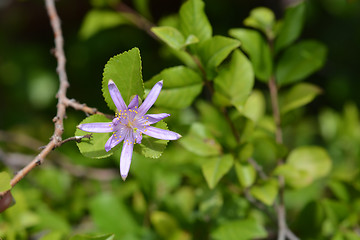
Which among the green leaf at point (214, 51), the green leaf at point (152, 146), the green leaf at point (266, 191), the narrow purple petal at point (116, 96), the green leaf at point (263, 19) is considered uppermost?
the green leaf at point (263, 19)

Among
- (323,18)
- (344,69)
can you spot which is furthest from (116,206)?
(323,18)

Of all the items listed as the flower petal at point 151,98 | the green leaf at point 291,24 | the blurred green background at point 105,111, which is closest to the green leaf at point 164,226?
the blurred green background at point 105,111

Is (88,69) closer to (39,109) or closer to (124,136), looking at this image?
(39,109)

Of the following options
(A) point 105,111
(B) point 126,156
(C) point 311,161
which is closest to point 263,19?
(C) point 311,161

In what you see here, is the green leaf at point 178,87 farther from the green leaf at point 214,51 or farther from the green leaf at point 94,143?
the green leaf at point 94,143

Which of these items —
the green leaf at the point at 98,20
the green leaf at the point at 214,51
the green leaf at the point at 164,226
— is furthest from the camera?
the green leaf at the point at 98,20

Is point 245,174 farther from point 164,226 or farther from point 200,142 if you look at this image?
point 164,226
